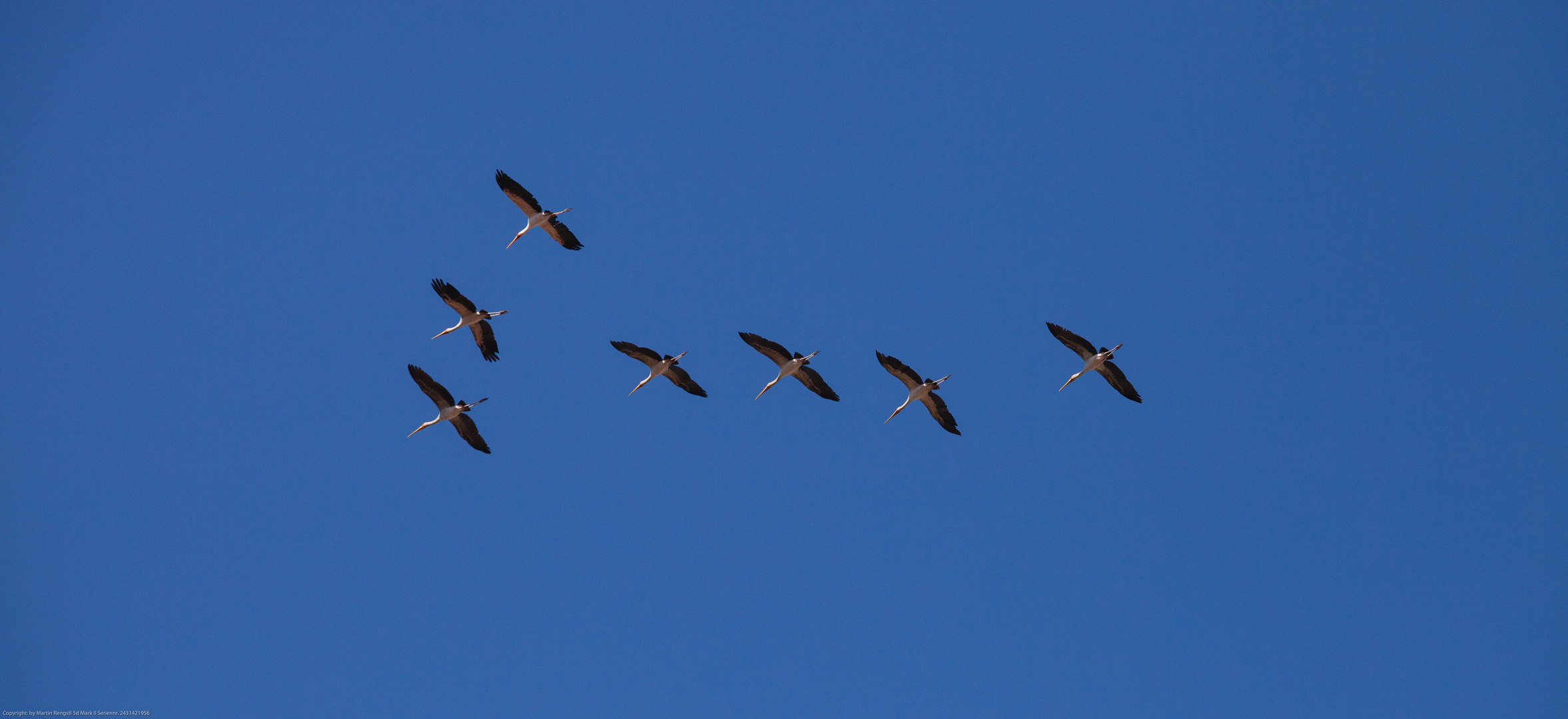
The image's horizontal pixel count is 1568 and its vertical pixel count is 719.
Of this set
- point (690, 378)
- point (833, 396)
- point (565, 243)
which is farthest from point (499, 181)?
point (833, 396)

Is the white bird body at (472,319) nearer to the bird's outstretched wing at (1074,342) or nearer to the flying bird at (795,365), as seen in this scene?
the flying bird at (795,365)

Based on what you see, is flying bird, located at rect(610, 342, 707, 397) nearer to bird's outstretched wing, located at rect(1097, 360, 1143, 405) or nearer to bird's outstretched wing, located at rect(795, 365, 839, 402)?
bird's outstretched wing, located at rect(795, 365, 839, 402)

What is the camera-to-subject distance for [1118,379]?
87.8ft

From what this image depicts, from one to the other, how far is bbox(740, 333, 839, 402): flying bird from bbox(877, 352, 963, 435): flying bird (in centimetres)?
159

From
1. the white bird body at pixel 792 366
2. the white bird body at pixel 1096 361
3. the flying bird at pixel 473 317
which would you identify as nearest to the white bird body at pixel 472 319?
the flying bird at pixel 473 317

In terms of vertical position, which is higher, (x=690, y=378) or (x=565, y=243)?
(x=565, y=243)

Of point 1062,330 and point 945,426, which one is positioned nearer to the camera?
point 1062,330

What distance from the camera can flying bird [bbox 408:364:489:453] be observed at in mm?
25359

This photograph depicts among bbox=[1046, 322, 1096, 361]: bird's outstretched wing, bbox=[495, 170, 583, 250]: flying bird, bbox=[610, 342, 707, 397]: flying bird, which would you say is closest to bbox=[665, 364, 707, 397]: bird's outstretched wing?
bbox=[610, 342, 707, 397]: flying bird

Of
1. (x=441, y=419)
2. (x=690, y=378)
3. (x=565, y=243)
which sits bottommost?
(x=441, y=419)

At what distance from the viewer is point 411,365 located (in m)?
25.2

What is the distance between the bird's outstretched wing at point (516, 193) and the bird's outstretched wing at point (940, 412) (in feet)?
35.0

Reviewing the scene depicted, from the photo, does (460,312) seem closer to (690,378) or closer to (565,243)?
(565,243)

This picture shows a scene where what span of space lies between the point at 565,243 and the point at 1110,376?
13815 millimetres
